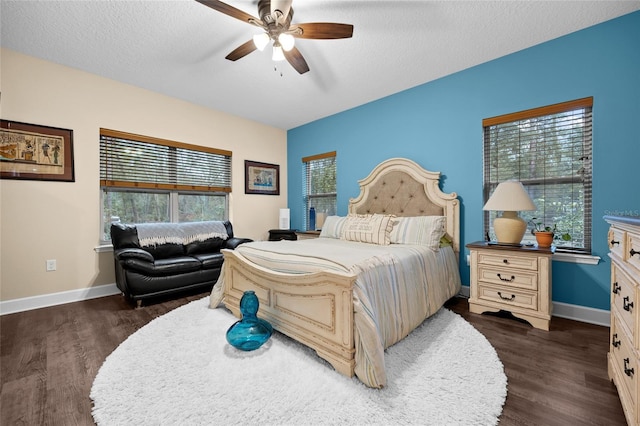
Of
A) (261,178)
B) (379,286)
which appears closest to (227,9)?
(379,286)

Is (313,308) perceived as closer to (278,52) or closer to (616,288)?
(616,288)

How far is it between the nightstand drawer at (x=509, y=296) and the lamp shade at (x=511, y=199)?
76 centimetres

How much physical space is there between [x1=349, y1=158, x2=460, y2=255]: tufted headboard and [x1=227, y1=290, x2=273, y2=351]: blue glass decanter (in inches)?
90.7

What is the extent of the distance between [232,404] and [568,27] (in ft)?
13.0

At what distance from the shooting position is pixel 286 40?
2.10m

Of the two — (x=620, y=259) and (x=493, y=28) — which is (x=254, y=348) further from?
(x=493, y=28)

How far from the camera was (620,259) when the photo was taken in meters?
1.38

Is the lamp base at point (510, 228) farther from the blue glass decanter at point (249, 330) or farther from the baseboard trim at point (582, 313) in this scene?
the blue glass decanter at point (249, 330)

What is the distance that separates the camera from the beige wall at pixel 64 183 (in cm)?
278

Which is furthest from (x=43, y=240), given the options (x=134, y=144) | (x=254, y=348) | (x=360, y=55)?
(x=360, y=55)

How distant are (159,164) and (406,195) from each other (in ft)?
11.5

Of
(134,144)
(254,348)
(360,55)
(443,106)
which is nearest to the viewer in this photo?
(254,348)

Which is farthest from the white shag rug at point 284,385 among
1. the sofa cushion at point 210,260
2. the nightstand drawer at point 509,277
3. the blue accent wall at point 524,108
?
the blue accent wall at point 524,108

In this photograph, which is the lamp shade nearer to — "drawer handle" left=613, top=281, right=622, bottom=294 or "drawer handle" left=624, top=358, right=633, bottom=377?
"drawer handle" left=613, top=281, right=622, bottom=294
